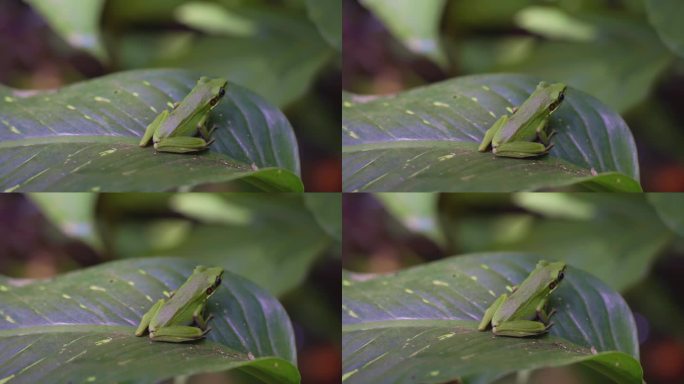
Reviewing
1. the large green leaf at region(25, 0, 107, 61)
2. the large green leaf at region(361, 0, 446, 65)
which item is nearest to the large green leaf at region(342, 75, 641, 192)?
the large green leaf at region(361, 0, 446, 65)

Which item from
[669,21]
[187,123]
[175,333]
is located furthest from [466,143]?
[175,333]

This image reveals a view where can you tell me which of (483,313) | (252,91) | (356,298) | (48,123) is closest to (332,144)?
(252,91)

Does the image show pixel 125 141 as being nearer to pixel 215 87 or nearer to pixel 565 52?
pixel 215 87

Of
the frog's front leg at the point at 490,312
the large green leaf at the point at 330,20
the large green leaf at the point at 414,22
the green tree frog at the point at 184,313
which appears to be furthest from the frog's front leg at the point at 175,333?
the large green leaf at the point at 414,22

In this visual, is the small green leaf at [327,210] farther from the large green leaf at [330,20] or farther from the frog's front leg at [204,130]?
the large green leaf at [330,20]

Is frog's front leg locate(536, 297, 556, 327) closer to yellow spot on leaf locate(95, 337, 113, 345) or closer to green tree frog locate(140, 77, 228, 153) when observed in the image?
green tree frog locate(140, 77, 228, 153)
